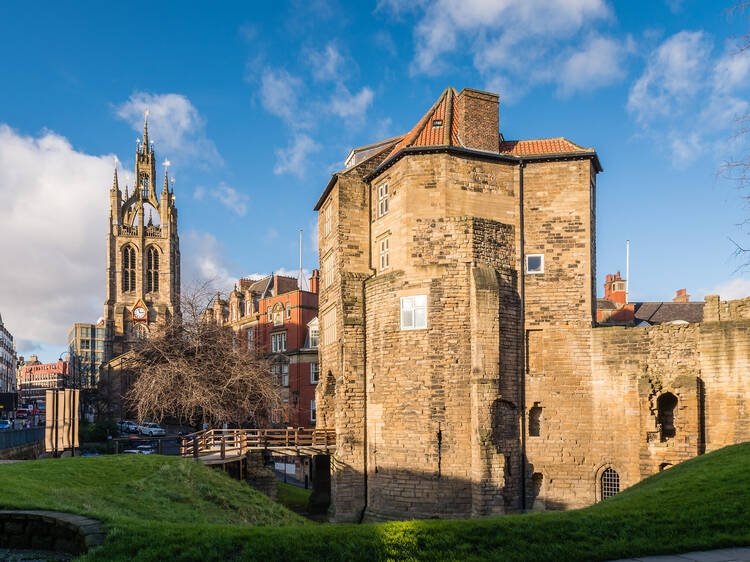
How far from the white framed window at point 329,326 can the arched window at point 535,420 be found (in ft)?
31.5

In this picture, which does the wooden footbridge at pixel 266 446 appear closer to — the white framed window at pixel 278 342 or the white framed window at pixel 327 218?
the white framed window at pixel 327 218

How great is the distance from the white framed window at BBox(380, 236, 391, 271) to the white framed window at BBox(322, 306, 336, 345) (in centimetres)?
349

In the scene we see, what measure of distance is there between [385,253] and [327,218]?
17.9ft

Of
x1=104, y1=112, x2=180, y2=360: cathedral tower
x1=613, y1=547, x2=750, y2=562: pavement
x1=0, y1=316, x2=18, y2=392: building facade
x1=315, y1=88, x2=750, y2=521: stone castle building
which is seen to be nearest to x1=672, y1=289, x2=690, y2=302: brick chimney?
x1=315, y1=88, x2=750, y2=521: stone castle building

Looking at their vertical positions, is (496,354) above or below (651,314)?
below

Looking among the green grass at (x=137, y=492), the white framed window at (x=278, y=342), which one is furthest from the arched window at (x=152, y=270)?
the green grass at (x=137, y=492)

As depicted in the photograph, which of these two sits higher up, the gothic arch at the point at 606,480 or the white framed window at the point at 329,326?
the white framed window at the point at 329,326

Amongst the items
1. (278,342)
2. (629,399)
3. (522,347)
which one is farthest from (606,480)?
(278,342)

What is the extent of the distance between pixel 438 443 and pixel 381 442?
262 cm

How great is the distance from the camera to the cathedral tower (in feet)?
336

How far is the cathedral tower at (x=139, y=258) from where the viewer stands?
336 ft

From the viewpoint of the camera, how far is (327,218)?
31.9 m

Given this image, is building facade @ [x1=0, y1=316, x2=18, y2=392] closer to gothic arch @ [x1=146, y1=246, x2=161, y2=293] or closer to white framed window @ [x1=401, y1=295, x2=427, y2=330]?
gothic arch @ [x1=146, y1=246, x2=161, y2=293]

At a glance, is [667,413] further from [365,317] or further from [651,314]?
[651,314]
